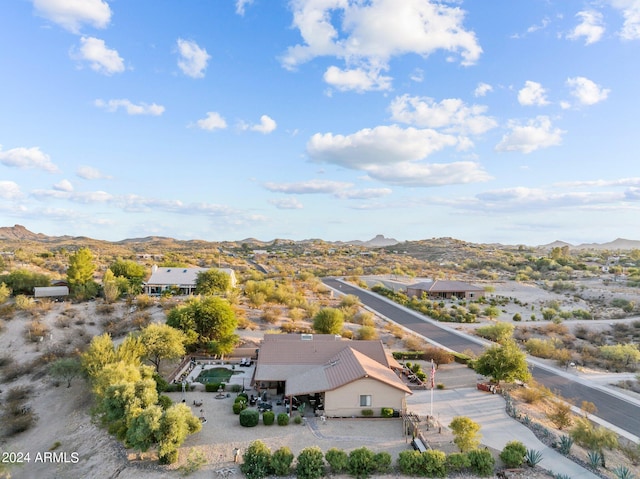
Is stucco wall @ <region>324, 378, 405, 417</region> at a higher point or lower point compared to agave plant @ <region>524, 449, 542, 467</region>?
higher

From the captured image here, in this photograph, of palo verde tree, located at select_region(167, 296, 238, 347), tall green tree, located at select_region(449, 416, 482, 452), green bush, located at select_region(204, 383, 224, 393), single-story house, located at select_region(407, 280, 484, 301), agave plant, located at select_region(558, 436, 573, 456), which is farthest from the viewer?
single-story house, located at select_region(407, 280, 484, 301)

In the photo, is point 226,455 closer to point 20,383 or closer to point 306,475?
point 306,475

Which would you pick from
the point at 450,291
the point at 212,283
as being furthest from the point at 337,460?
the point at 450,291

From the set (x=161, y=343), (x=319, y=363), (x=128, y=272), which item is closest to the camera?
(x=319, y=363)

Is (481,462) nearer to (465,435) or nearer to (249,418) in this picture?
(465,435)

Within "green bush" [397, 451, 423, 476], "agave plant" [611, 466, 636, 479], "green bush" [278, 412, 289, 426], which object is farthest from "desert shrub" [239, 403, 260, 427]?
"agave plant" [611, 466, 636, 479]

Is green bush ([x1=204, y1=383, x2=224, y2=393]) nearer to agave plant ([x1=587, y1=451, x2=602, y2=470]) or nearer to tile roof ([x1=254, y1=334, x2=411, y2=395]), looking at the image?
tile roof ([x1=254, y1=334, x2=411, y2=395])

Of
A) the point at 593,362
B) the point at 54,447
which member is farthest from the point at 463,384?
the point at 54,447

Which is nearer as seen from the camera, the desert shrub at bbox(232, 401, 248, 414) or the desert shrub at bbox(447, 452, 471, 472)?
the desert shrub at bbox(447, 452, 471, 472)
